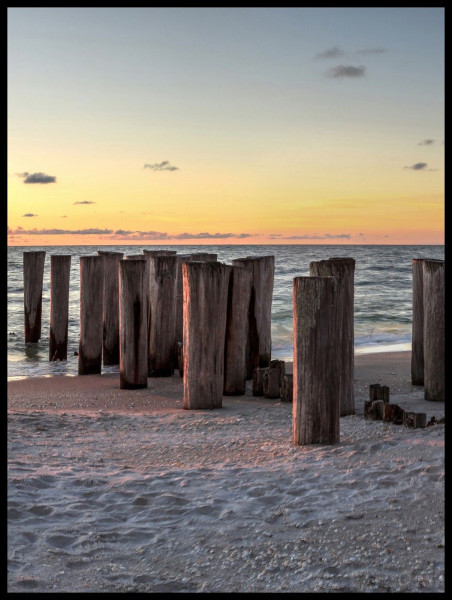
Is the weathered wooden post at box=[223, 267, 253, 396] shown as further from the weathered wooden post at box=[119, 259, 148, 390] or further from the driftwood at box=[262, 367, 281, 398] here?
the weathered wooden post at box=[119, 259, 148, 390]

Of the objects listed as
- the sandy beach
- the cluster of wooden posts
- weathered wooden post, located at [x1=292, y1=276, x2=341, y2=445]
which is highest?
weathered wooden post, located at [x1=292, y1=276, x2=341, y2=445]

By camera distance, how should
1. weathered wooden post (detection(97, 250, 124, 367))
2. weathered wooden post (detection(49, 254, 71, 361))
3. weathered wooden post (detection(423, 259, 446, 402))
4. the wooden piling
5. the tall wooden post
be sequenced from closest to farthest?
weathered wooden post (detection(423, 259, 446, 402)), the tall wooden post, the wooden piling, weathered wooden post (detection(97, 250, 124, 367)), weathered wooden post (detection(49, 254, 71, 361))

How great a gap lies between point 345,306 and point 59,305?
6.90 metres

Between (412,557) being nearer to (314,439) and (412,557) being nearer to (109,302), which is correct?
(314,439)

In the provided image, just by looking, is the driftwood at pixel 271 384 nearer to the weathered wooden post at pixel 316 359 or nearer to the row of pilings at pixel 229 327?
the row of pilings at pixel 229 327

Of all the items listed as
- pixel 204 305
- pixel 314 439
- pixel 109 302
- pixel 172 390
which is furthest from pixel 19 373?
pixel 314 439

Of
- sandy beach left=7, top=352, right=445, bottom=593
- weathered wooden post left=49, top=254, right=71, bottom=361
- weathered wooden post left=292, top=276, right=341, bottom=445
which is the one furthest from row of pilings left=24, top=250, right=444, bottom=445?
weathered wooden post left=49, top=254, right=71, bottom=361

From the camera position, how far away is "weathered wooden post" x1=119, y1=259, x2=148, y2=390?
26.8 feet

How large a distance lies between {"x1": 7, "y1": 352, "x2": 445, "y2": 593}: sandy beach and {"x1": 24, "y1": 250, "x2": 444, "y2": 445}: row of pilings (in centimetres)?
47

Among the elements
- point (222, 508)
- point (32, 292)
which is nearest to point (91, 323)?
point (32, 292)

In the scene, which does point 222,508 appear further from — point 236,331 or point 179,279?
point 179,279

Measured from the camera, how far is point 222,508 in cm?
410

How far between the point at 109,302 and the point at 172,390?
2516mm

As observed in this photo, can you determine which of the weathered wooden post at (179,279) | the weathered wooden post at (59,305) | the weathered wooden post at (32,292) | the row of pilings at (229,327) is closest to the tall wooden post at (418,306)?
the row of pilings at (229,327)
